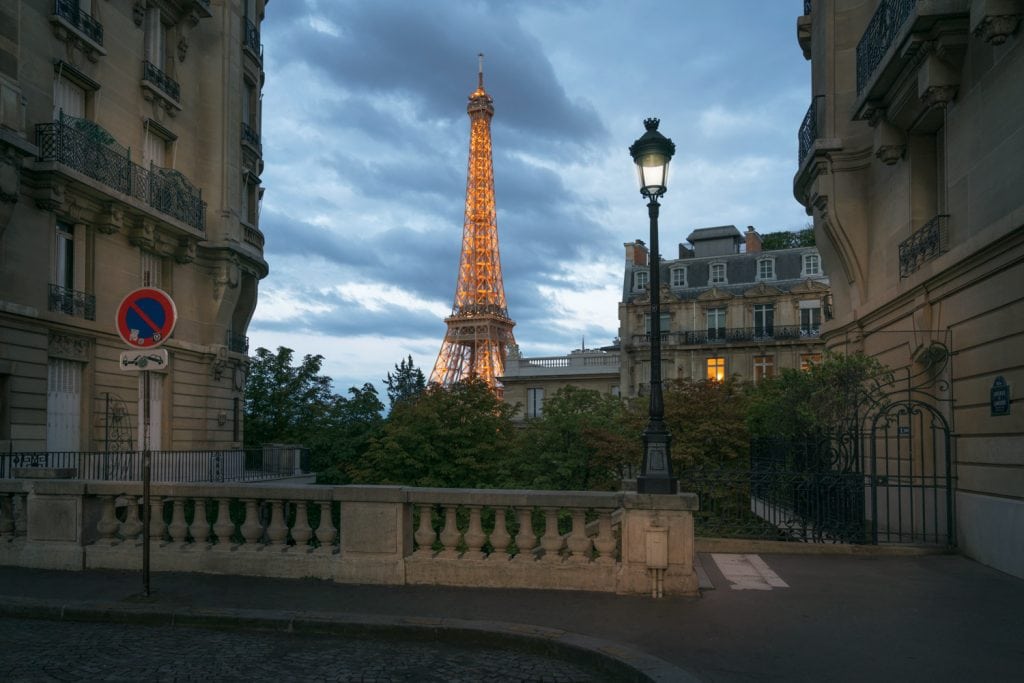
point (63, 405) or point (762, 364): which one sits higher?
point (762, 364)

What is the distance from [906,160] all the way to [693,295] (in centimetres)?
4516

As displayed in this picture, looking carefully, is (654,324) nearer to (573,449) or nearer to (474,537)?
(474,537)

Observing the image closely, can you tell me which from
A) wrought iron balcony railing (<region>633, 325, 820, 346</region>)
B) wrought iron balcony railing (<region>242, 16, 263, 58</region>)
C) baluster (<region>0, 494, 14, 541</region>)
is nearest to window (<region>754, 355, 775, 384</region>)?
wrought iron balcony railing (<region>633, 325, 820, 346</region>)

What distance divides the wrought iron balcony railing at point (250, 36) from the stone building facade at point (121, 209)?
81 millimetres

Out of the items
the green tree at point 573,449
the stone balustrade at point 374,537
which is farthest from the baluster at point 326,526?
the green tree at point 573,449

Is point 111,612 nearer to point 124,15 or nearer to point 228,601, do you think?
point 228,601

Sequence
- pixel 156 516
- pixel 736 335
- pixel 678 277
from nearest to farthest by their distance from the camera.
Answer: pixel 156 516 → pixel 736 335 → pixel 678 277

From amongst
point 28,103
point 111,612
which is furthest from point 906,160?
point 28,103

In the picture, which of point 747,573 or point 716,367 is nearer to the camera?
point 747,573

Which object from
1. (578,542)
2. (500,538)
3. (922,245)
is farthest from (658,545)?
(922,245)

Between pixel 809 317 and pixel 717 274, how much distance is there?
25.8 ft

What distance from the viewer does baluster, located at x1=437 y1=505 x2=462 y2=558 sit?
30.1 ft

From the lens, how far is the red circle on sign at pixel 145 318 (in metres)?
8.61

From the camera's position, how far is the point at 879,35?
581 inches
